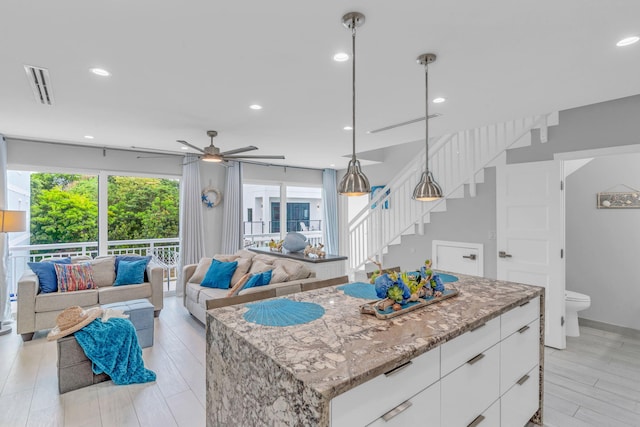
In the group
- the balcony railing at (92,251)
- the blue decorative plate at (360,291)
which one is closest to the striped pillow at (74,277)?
the balcony railing at (92,251)

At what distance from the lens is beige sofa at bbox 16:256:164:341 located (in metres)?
3.83

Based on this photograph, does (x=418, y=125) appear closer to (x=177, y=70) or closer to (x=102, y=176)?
(x=177, y=70)

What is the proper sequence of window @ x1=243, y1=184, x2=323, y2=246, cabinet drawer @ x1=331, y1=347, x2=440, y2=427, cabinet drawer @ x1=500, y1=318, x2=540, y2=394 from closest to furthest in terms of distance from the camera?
cabinet drawer @ x1=331, y1=347, x2=440, y2=427 → cabinet drawer @ x1=500, y1=318, x2=540, y2=394 → window @ x1=243, y1=184, x2=323, y2=246

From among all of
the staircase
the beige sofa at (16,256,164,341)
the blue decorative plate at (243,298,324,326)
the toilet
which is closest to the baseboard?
the toilet

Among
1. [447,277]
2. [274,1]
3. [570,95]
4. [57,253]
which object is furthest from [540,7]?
[57,253]

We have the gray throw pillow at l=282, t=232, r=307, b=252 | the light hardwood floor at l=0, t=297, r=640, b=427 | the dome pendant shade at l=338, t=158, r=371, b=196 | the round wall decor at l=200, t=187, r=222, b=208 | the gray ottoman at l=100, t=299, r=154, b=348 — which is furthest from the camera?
the round wall decor at l=200, t=187, r=222, b=208

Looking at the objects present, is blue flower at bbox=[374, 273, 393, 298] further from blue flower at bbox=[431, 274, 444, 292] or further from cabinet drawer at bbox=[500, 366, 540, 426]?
cabinet drawer at bbox=[500, 366, 540, 426]

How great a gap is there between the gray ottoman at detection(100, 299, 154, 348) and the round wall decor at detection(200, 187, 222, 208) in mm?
2850

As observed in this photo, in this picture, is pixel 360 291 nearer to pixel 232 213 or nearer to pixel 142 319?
pixel 142 319

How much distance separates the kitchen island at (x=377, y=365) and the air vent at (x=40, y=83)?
231cm

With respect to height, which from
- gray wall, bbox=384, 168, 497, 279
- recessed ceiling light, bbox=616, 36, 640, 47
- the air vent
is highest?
recessed ceiling light, bbox=616, 36, 640, 47

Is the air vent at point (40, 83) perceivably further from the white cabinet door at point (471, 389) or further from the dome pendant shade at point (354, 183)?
the white cabinet door at point (471, 389)

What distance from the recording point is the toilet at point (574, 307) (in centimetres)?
379

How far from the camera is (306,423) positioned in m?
1.11
